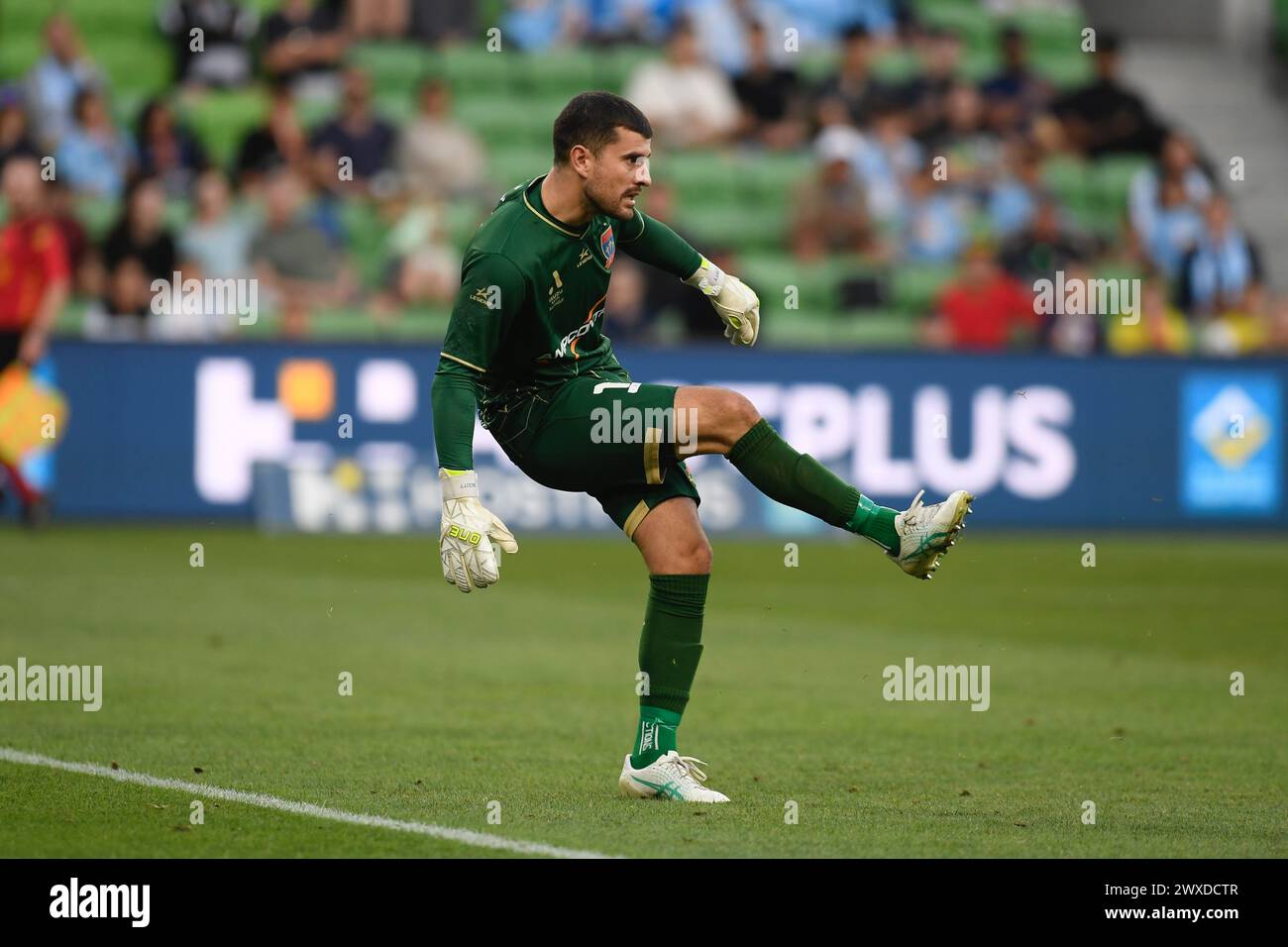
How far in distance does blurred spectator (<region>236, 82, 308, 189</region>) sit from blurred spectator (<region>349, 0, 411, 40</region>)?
2.46 meters

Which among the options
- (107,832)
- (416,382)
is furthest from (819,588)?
(107,832)

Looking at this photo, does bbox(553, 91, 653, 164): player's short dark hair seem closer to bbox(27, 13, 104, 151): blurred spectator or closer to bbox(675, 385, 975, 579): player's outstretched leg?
bbox(675, 385, 975, 579): player's outstretched leg

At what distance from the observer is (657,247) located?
7578 mm

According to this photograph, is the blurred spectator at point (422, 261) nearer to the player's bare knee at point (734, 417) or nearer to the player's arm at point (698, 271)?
the player's arm at point (698, 271)

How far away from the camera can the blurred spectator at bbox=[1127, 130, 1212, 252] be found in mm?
21812

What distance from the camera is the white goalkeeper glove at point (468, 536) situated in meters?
6.60

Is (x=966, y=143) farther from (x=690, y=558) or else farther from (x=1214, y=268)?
(x=690, y=558)

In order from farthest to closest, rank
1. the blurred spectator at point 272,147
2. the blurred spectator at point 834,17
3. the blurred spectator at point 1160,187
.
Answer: the blurred spectator at point 834,17, the blurred spectator at point 1160,187, the blurred spectator at point 272,147

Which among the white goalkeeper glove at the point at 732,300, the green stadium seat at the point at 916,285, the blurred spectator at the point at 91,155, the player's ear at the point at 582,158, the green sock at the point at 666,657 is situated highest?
the blurred spectator at the point at 91,155

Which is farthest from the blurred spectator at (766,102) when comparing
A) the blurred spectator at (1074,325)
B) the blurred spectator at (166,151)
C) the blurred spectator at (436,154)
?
the blurred spectator at (166,151)

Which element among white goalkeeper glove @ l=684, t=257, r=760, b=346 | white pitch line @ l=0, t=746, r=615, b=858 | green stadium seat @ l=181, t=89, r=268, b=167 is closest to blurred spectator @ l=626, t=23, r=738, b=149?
green stadium seat @ l=181, t=89, r=268, b=167

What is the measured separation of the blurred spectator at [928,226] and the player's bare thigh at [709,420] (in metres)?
14.8

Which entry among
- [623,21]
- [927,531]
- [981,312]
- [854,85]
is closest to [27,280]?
[623,21]
